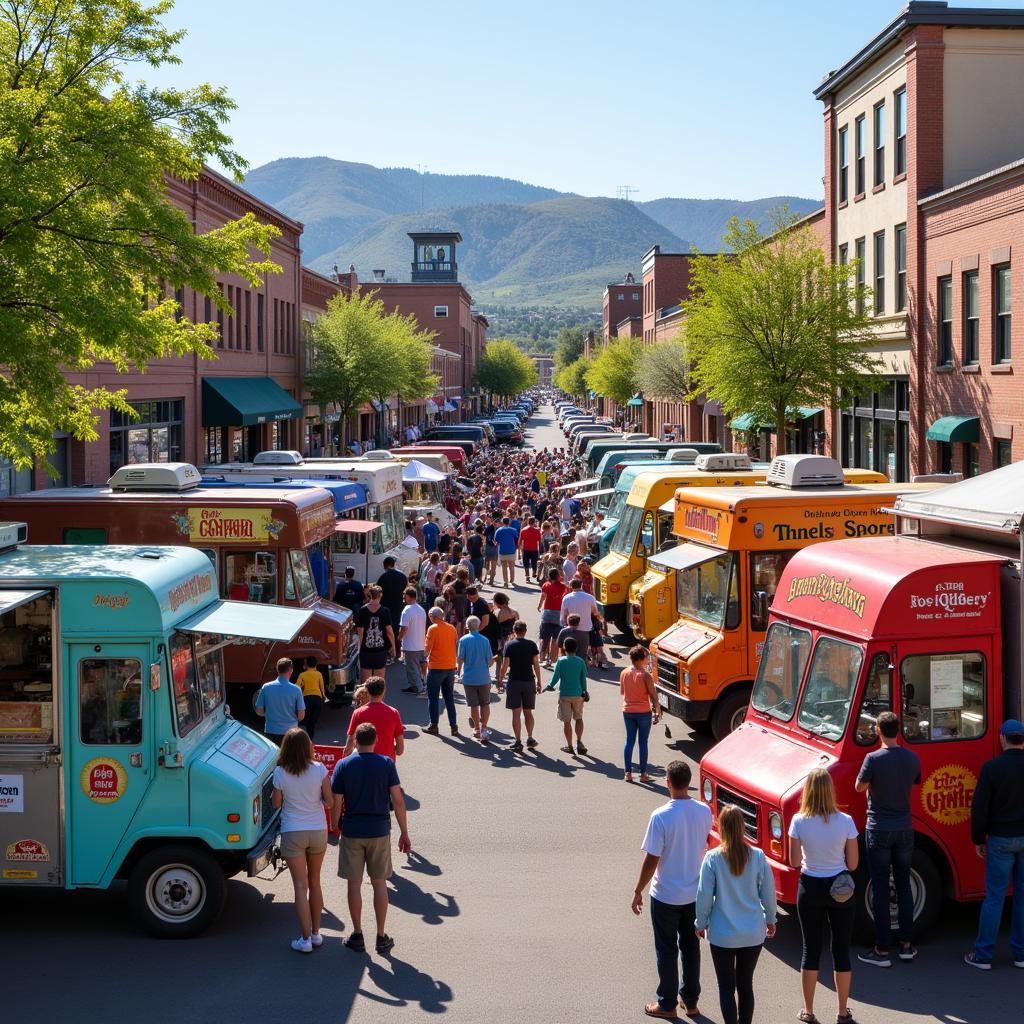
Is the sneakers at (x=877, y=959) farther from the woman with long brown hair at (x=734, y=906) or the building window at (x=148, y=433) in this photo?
the building window at (x=148, y=433)

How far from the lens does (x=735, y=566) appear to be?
1479 centimetres

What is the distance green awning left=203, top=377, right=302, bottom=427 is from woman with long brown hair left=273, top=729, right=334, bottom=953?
26796 mm

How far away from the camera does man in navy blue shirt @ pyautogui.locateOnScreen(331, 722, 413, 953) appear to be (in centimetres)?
896

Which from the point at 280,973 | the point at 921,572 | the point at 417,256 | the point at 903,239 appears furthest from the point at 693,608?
the point at 417,256

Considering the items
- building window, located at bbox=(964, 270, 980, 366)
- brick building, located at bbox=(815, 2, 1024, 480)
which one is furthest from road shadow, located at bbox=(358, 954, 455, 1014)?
brick building, located at bbox=(815, 2, 1024, 480)

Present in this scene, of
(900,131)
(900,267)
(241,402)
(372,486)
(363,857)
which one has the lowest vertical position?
(363,857)

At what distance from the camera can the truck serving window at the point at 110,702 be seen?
9.34 m

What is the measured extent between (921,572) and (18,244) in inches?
385

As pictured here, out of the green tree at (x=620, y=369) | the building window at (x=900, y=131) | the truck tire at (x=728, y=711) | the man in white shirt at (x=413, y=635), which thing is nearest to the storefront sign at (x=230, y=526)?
the man in white shirt at (x=413, y=635)

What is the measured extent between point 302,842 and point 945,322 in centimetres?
2387

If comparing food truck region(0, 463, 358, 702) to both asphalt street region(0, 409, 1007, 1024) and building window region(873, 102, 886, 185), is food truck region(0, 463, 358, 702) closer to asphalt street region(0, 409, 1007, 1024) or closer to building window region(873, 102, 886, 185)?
asphalt street region(0, 409, 1007, 1024)

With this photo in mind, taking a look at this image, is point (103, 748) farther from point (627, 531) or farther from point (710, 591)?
point (627, 531)

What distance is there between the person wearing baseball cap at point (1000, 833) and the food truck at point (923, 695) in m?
0.52

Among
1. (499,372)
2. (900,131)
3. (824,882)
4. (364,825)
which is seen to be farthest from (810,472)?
(499,372)
